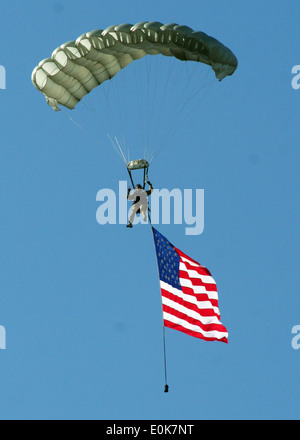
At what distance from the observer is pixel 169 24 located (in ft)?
116

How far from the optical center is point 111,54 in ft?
123

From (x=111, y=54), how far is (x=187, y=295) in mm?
7395

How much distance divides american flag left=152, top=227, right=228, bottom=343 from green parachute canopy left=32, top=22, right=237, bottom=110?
5141 mm

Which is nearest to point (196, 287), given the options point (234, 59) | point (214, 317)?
point (214, 317)

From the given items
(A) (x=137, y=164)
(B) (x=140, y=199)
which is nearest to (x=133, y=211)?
(B) (x=140, y=199)

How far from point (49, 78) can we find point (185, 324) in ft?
27.5

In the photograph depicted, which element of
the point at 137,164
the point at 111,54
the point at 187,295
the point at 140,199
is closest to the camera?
the point at 140,199

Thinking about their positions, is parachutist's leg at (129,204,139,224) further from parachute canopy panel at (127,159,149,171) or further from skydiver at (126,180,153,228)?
parachute canopy panel at (127,159,149,171)

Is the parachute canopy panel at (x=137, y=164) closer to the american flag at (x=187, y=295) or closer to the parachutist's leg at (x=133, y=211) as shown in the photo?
the parachutist's leg at (x=133, y=211)

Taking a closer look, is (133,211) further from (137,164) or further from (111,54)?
(111,54)

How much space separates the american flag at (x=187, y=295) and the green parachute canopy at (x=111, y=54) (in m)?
5.14

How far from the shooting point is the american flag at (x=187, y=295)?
35.9m

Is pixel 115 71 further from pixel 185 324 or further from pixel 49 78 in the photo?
pixel 185 324

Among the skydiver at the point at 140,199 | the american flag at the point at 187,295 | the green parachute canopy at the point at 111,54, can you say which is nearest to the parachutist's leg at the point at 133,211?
the skydiver at the point at 140,199
